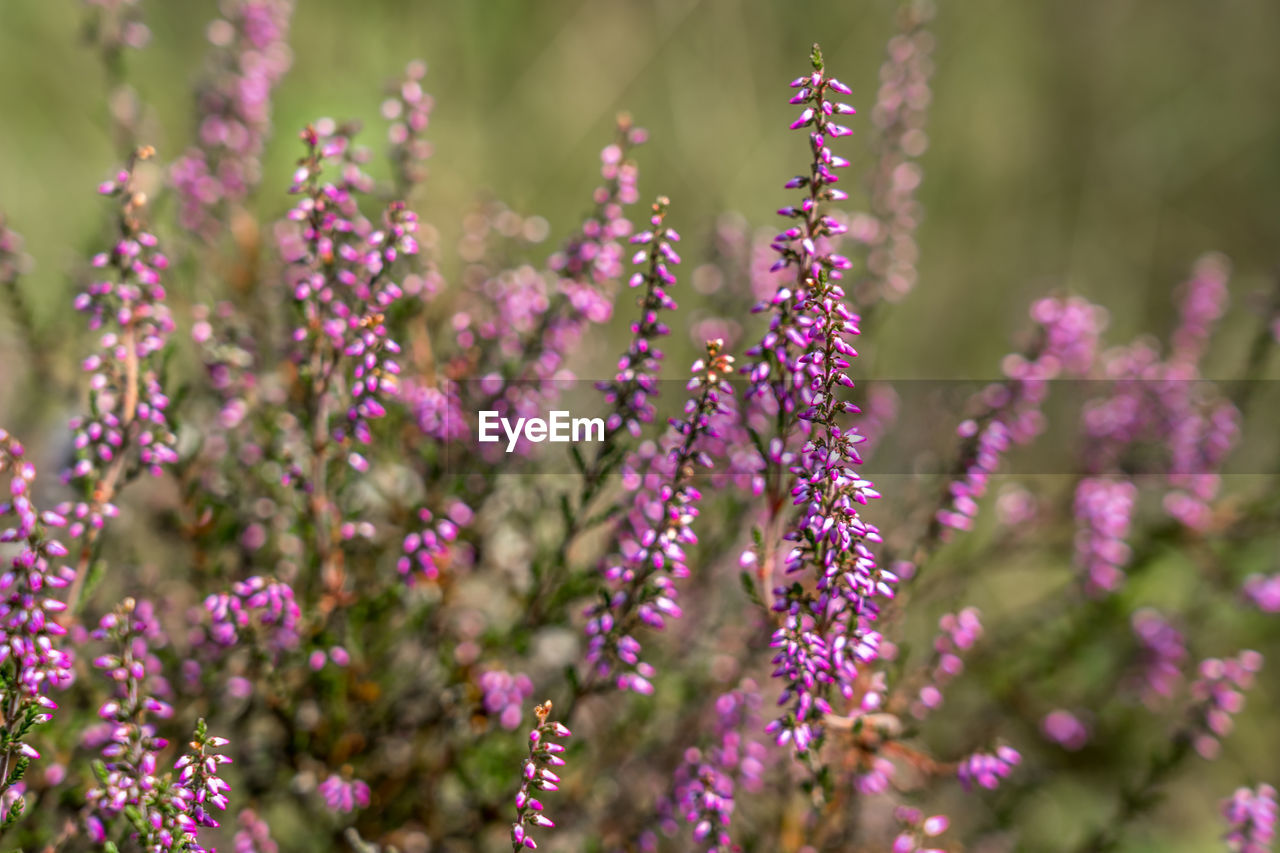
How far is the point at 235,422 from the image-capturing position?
2.51 meters

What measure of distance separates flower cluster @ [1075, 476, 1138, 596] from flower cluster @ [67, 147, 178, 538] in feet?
8.62

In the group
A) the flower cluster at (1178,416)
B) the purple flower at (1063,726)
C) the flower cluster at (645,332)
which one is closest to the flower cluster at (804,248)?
the flower cluster at (645,332)

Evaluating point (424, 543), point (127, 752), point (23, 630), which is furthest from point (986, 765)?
point (23, 630)

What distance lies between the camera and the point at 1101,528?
9.76 feet

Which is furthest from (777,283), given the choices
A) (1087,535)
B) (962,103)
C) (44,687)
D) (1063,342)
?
(962,103)

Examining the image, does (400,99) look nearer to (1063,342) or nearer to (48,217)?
(1063,342)

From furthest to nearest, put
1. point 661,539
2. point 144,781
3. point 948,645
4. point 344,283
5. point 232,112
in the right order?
point 232,112 → point 948,645 → point 344,283 → point 661,539 → point 144,781

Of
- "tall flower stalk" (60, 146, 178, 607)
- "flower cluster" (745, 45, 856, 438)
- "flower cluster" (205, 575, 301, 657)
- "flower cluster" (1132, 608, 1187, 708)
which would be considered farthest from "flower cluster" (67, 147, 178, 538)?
"flower cluster" (1132, 608, 1187, 708)

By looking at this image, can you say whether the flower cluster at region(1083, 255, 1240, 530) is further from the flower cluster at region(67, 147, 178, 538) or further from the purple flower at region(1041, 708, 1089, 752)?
the flower cluster at region(67, 147, 178, 538)

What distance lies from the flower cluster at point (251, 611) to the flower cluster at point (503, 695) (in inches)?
19.7

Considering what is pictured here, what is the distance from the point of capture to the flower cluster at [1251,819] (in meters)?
2.32

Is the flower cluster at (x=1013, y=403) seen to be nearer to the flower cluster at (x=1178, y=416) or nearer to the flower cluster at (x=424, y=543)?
the flower cluster at (x=1178, y=416)

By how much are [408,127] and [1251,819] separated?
270 centimetres

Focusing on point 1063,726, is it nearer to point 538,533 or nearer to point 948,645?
point 948,645
